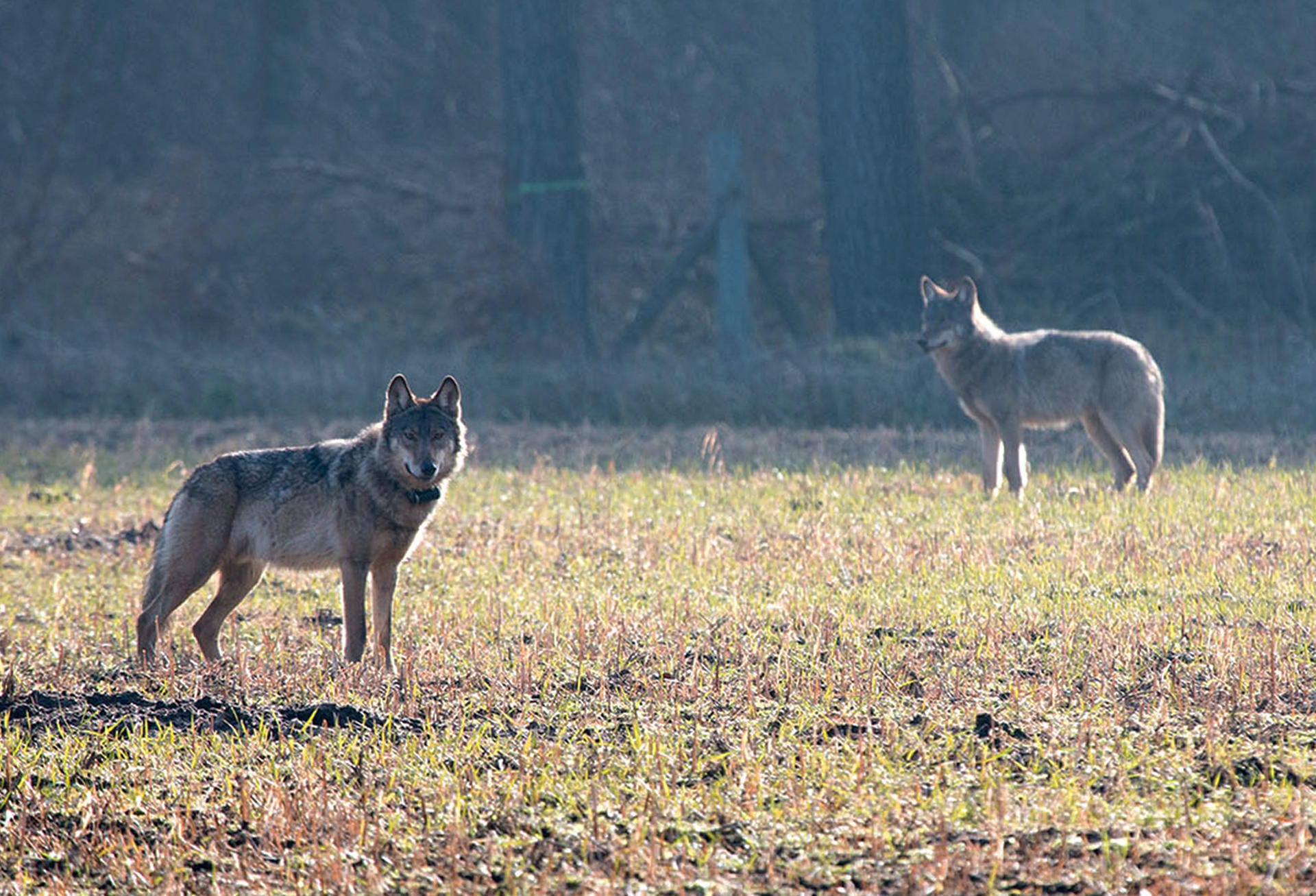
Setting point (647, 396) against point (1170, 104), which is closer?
point (647, 396)

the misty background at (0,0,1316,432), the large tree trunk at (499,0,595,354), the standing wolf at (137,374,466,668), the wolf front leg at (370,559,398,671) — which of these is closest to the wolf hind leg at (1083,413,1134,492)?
the misty background at (0,0,1316,432)

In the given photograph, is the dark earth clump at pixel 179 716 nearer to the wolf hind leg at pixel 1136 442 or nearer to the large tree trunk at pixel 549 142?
the wolf hind leg at pixel 1136 442

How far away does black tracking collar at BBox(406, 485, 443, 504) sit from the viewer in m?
8.11

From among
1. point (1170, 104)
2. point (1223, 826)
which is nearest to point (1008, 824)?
point (1223, 826)

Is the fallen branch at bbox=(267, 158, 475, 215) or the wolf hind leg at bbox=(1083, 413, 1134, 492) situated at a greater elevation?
the fallen branch at bbox=(267, 158, 475, 215)

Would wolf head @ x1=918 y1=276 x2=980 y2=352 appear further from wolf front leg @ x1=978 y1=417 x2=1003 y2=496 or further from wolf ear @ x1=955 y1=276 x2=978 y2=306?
wolf front leg @ x1=978 y1=417 x2=1003 y2=496

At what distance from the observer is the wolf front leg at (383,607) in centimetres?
771

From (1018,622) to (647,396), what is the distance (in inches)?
439

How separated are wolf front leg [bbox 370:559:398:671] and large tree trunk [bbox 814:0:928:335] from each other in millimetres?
14833

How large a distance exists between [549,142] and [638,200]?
11.2ft

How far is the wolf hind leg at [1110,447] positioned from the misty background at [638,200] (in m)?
3.87

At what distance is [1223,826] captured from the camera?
493cm

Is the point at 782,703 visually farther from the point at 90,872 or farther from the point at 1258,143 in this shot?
the point at 1258,143

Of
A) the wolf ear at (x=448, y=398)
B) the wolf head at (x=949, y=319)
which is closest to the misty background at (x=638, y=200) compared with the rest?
the wolf head at (x=949, y=319)
